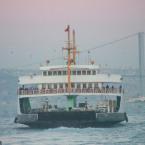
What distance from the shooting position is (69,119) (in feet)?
238

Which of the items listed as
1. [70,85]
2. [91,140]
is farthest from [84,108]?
[91,140]

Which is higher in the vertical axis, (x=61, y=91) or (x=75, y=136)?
(x=61, y=91)

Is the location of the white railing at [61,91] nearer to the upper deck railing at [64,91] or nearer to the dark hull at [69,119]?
the upper deck railing at [64,91]

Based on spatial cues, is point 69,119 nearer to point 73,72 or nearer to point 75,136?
point 73,72

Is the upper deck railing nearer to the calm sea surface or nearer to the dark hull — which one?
the calm sea surface

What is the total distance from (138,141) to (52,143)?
5283 mm

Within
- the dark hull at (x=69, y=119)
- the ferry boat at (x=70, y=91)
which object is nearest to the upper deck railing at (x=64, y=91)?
the ferry boat at (x=70, y=91)

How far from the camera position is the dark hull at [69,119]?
72.4 m

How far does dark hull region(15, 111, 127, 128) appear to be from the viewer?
72.4 m

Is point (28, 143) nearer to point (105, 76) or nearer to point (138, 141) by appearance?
point (138, 141)

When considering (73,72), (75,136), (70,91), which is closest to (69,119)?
(70,91)

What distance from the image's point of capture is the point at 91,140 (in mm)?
62156

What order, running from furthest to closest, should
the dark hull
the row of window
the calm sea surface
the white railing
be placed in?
the row of window, the white railing, the dark hull, the calm sea surface

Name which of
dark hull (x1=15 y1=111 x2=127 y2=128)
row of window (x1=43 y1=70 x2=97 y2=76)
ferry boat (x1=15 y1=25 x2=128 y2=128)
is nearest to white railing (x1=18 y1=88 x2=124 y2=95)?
ferry boat (x1=15 y1=25 x2=128 y2=128)
